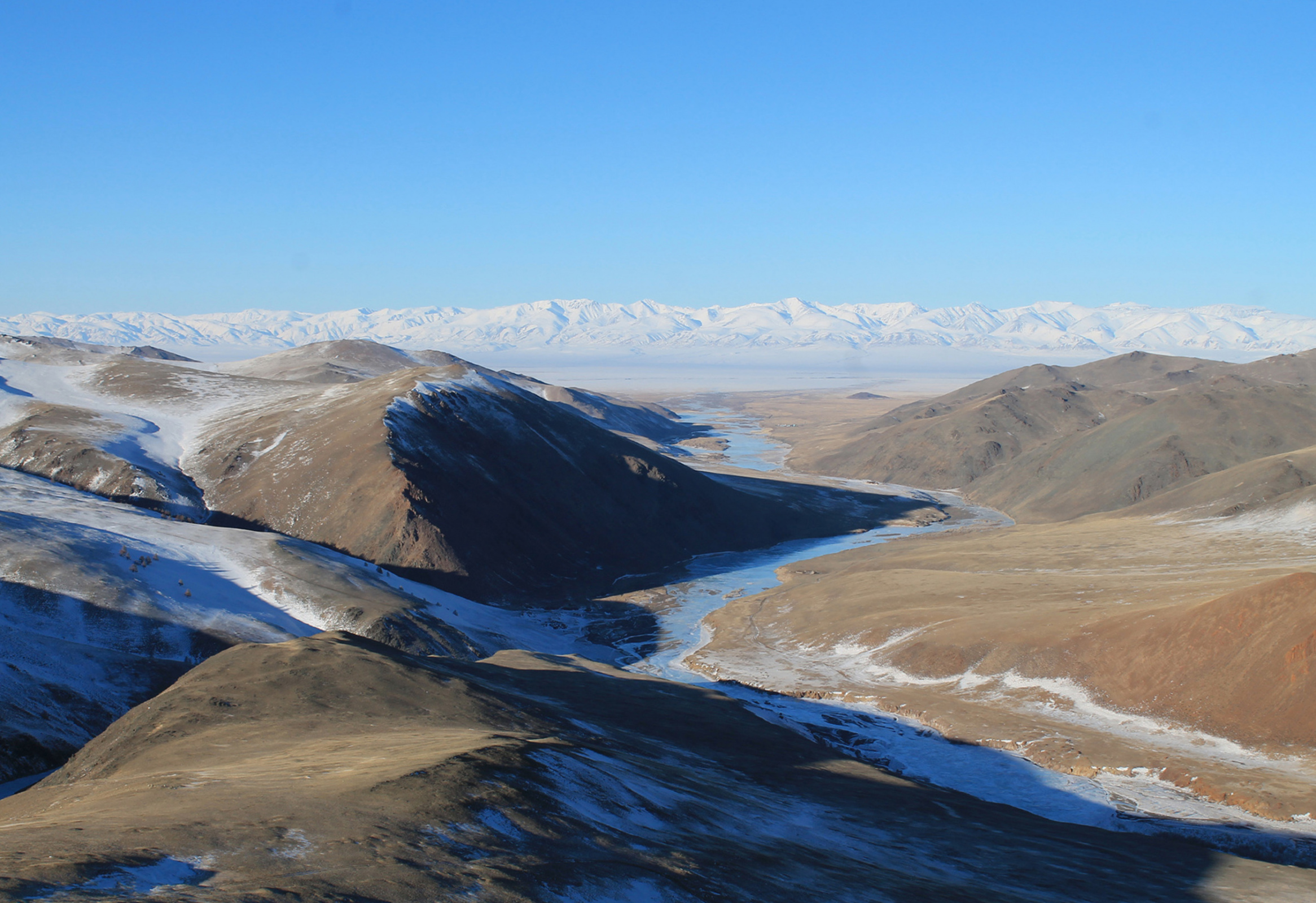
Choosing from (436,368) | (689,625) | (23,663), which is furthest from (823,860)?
(436,368)

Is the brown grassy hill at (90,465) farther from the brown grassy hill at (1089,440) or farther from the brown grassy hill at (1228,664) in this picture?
the brown grassy hill at (1089,440)

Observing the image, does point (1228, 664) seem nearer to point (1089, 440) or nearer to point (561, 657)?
point (561, 657)

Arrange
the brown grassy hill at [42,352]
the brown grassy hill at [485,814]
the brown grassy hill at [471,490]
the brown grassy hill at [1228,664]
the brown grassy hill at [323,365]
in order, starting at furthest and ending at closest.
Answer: the brown grassy hill at [323,365] < the brown grassy hill at [42,352] < the brown grassy hill at [471,490] < the brown grassy hill at [1228,664] < the brown grassy hill at [485,814]

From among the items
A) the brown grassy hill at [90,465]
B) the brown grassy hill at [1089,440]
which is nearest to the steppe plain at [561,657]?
the brown grassy hill at [90,465]

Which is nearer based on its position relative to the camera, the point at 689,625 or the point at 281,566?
the point at 281,566

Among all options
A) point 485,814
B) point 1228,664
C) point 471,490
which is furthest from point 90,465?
point 1228,664

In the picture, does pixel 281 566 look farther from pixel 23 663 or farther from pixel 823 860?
pixel 823 860
